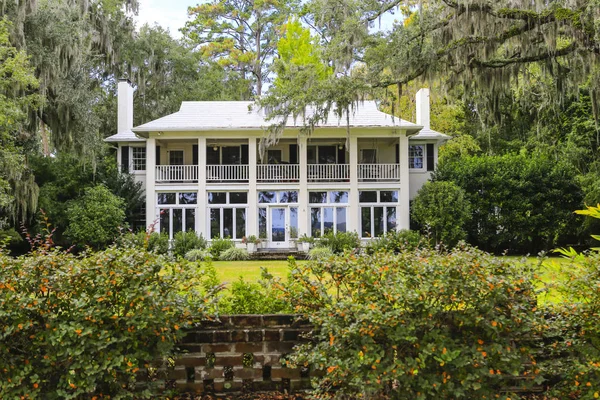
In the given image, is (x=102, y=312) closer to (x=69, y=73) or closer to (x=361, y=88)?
(x=361, y=88)

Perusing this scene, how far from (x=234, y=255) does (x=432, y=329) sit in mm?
15655

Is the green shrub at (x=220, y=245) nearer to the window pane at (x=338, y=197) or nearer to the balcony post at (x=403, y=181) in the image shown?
the window pane at (x=338, y=197)

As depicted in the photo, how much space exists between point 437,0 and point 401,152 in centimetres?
993

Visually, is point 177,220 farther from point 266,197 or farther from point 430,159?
point 430,159

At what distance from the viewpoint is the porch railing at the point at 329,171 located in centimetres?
2175

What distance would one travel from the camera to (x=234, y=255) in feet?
62.0

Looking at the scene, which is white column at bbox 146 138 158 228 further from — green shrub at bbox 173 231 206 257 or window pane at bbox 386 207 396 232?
window pane at bbox 386 207 396 232

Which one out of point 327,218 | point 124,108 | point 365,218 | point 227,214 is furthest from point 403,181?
point 124,108

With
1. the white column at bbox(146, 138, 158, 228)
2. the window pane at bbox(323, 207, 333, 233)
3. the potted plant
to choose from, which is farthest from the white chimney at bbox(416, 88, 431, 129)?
the white column at bbox(146, 138, 158, 228)

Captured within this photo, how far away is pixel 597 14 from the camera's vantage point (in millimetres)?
9695

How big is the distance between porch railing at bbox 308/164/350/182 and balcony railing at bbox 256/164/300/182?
62cm

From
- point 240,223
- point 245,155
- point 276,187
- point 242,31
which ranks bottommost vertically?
point 240,223

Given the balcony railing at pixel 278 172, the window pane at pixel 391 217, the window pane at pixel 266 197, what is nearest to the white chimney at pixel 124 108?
the balcony railing at pixel 278 172

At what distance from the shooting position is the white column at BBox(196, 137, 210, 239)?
21.0 m
